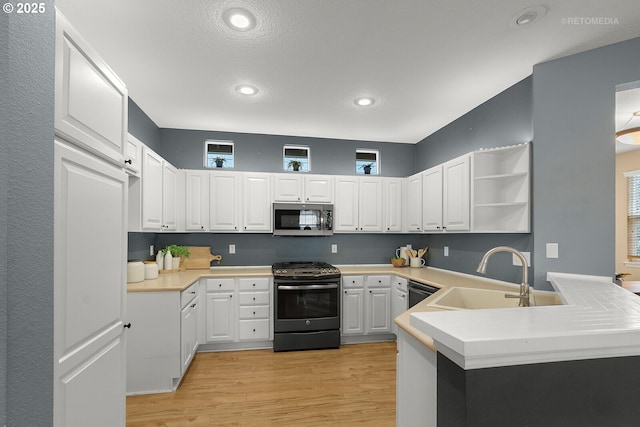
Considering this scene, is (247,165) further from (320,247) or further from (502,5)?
(502,5)

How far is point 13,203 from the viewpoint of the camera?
793 millimetres

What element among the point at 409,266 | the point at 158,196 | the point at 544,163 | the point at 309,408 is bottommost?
the point at 309,408

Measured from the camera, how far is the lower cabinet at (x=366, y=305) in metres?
3.73

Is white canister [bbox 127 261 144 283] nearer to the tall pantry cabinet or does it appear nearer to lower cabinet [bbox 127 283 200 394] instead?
lower cabinet [bbox 127 283 200 394]

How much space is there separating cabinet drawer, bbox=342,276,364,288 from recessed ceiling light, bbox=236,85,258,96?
7.98 feet

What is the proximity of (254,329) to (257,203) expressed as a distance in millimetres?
1600

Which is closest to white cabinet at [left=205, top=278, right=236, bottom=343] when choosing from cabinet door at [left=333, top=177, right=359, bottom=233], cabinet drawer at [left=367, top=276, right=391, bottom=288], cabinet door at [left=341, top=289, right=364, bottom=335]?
cabinet door at [left=341, top=289, right=364, bottom=335]

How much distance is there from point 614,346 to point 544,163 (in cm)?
198

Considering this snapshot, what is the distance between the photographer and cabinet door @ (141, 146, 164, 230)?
2.73 metres

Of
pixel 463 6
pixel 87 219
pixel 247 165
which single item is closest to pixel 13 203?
pixel 87 219

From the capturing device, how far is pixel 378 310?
12.5 ft

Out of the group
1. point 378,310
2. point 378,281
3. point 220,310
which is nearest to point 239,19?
point 220,310

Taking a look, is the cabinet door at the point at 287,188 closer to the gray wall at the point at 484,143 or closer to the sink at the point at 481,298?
the gray wall at the point at 484,143

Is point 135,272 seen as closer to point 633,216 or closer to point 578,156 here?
point 578,156
